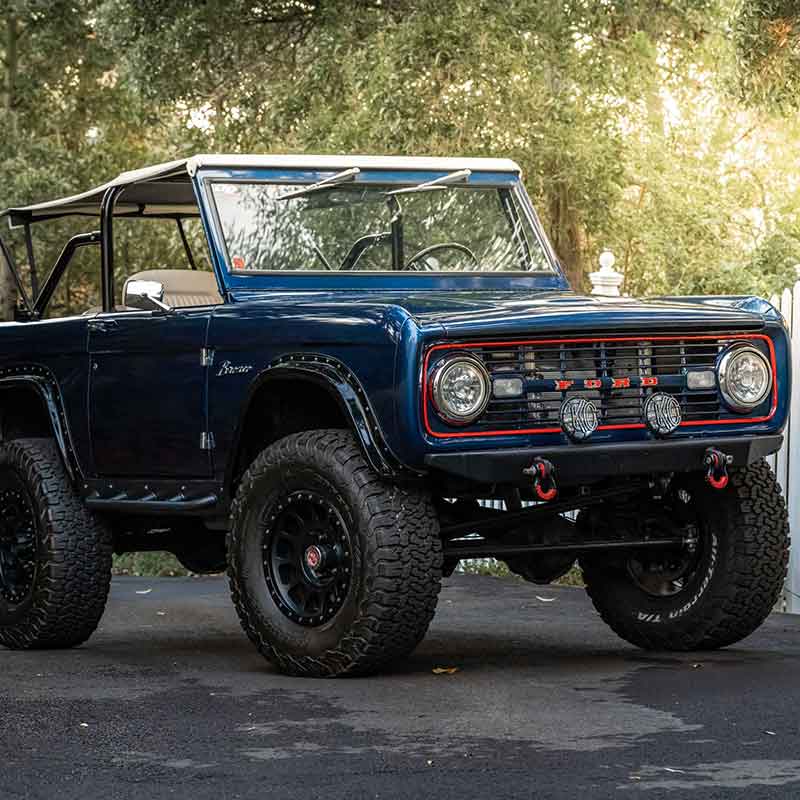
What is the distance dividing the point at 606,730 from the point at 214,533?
363cm

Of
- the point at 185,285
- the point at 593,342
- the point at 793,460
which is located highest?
the point at 185,285

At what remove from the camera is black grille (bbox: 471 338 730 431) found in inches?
301

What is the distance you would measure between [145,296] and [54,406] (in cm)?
102

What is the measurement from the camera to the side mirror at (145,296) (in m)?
8.69

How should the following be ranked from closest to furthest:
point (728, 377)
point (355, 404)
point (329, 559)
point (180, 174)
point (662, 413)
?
1. point (355, 404)
2. point (329, 559)
3. point (662, 413)
4. point (728, 377)
5. point (180, 174)

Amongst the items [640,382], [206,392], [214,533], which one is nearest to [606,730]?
[640,382]

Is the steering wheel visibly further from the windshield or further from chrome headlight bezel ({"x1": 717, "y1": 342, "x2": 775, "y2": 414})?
chrome headlight bezel ({"x1": 717, "y1": 342, "x2": 775, "y2": 414})

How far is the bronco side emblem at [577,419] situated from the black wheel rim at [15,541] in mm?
3064

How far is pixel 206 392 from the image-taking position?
8.45 meters

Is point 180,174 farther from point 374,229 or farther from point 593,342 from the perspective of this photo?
point 593,342

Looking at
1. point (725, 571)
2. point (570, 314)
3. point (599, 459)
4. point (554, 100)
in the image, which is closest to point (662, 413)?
point (599, 459)

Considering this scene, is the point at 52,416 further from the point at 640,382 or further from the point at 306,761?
the point at 306,761

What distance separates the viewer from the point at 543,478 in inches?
296

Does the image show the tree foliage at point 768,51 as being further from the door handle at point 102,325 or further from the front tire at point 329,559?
Answer: the front tire at point 329,559
